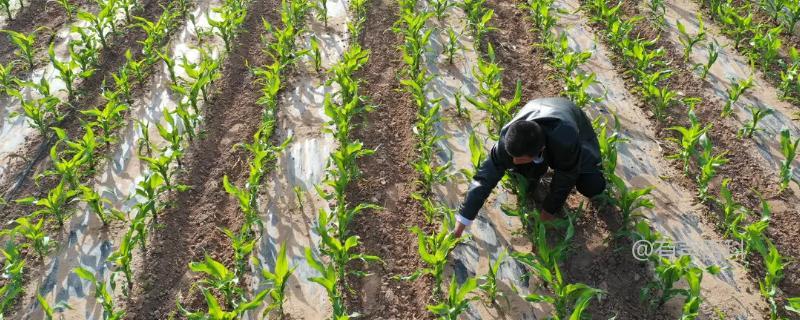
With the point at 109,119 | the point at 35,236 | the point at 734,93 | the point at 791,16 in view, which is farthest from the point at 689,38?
the point at 35,236

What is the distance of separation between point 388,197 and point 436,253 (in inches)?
41.4

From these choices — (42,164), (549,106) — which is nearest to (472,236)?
(549,106)

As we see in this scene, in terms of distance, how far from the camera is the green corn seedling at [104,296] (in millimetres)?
3895

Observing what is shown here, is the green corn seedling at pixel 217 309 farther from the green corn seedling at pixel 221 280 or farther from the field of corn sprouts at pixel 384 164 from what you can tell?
the green corn seedling at pixel 221 280

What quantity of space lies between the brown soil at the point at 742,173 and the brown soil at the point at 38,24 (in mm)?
6299

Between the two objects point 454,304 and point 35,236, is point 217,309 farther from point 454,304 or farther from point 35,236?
point 35,236

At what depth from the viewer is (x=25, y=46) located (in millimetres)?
6391

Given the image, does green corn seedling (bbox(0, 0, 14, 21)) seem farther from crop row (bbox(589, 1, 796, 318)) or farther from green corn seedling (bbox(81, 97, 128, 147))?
crop row (bbox(589, 1, 796, 318))

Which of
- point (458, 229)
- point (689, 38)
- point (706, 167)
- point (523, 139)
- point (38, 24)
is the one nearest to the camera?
point (523, 139)

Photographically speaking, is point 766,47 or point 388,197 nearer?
point 388,197

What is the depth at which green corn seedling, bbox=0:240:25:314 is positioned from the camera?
4090mm

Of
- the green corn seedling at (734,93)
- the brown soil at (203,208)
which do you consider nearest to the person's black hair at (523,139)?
the brown soil at (203,208)

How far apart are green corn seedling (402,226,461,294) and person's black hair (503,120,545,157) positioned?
80 cm

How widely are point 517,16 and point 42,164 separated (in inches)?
202
